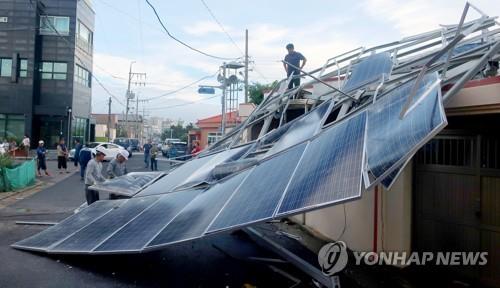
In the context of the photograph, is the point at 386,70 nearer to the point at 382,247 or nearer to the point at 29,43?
the point at 382,247

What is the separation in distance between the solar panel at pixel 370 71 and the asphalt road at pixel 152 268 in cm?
334

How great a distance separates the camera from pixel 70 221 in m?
7.38

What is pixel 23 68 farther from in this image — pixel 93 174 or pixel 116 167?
pixel 93 174

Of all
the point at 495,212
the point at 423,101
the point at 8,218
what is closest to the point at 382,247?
the point at 495,212

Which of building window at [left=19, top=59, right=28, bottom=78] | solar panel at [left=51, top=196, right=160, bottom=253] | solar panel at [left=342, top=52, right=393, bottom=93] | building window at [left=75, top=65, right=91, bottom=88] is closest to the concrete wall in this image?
solar panel at [left=342, top=52, right=393, bottom=93]

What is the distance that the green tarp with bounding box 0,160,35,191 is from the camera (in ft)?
45.0

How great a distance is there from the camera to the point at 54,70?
1300 inches

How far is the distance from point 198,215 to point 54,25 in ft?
109

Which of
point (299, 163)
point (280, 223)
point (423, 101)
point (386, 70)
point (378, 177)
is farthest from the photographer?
point (280, 223)

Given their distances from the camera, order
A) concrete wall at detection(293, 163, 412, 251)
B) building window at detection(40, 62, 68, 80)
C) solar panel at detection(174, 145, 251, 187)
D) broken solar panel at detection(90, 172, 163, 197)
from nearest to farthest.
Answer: solar panel at detection(174, 145, 251, 187) < concrete wall at detection(293, 163, 412, 251) < broken solar panel at detection(90, 172, 163, 197) < building window at detection(40, 62, 68, 80)

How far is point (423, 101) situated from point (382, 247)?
412 cm

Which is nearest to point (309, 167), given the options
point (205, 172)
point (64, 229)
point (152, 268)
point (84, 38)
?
point (205, 172)

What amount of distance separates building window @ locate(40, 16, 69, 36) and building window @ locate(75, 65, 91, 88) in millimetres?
2993

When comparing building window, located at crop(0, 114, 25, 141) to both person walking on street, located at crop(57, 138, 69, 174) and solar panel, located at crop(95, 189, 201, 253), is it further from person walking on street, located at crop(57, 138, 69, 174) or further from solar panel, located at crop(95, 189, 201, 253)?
solar panel, located at crop(95, 189, 201, 253)
